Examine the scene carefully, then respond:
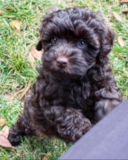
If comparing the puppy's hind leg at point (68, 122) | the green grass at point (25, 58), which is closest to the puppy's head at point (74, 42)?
the puppy's hind leg at point (68, 122)

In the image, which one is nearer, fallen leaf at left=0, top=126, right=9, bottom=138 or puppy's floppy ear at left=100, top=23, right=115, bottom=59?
puppy's floppy ear at left=100, top=23, right=115, bottom=59

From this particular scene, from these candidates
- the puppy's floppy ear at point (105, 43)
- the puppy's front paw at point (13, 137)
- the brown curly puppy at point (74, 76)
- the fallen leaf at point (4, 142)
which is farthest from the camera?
the puppy's front paw at point (13, 137)

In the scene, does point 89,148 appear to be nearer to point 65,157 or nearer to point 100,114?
point 65,157

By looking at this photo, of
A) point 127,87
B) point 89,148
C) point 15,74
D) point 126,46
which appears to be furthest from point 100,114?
point 126,46

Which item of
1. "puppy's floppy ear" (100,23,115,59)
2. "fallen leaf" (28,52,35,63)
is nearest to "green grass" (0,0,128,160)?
"fallen leaf" (28,52,35,63)

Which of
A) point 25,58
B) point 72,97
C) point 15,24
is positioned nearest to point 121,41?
point 25,58

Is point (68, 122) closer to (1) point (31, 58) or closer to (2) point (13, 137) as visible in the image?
(2) point (13, 137)

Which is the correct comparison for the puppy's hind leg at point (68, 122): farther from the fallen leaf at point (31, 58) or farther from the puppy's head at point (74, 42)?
the fallen leaf at point (31, 58)

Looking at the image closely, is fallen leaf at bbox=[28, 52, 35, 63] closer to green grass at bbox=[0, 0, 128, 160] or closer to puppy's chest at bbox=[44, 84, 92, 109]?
green grass at bbox=[0, 0, 128, 160]
